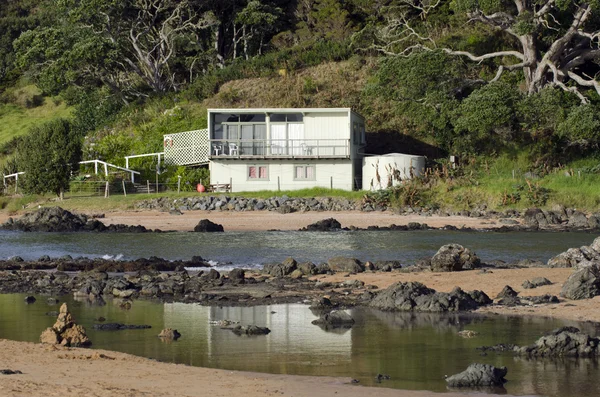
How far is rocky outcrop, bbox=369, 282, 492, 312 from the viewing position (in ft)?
68.0

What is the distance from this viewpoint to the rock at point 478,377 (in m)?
14.2

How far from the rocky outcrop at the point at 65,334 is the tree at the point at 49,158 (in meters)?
33.9

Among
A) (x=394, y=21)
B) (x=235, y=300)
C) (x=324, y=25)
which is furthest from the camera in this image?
(x=324, y=25)

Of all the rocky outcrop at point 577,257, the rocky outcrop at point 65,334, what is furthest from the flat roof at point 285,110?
the rocky outcrop at point 65,334

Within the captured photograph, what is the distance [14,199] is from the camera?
1997 inches

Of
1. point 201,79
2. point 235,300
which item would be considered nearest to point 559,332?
point 235,300

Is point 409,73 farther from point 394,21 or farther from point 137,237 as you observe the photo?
point 137,237

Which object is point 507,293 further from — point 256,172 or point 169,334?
point 256,172

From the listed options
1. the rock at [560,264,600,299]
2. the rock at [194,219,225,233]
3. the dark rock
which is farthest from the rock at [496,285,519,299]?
the rock at [194,219,225,233]

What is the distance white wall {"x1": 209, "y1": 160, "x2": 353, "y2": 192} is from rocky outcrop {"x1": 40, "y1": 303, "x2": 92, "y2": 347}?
3369 centimetres

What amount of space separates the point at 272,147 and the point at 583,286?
105 feet

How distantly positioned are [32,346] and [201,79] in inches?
1937

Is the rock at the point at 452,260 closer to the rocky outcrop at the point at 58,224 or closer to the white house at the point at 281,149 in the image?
the rocky outcrop at the point at 58,224

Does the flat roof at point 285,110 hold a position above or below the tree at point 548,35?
below
